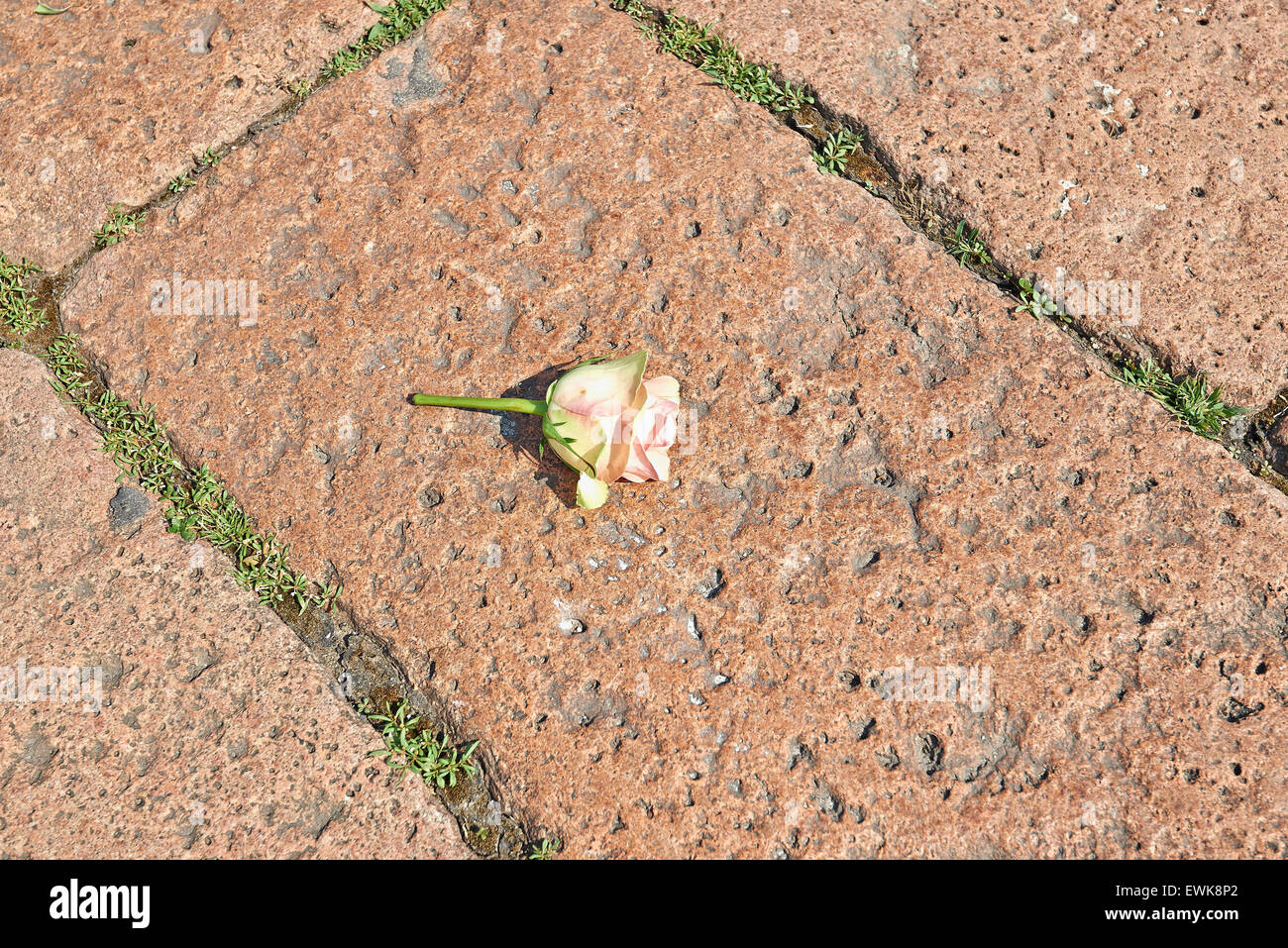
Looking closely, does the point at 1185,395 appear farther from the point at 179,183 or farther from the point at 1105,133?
the point at 179,183

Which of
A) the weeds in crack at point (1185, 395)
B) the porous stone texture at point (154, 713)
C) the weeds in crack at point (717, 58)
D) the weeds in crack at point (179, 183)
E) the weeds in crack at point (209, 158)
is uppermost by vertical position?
the weeds in crack at point (717, 58)

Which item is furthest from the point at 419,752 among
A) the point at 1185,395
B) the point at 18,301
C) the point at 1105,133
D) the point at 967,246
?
the point at 1105,133

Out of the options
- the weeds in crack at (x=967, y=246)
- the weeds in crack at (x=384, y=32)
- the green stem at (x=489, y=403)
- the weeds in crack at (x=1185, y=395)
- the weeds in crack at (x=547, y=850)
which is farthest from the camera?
the weeds in crack at (x=384, y=32)

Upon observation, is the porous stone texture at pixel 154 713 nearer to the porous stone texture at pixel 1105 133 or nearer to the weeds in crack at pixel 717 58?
the weeds in crack at pixel 717 58

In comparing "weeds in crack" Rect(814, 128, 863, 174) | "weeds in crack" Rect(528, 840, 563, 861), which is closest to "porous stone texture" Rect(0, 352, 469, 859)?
"weeds in crack" Rect(528, 840, 563, 861)

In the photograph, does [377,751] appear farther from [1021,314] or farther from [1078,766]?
[1021,314]

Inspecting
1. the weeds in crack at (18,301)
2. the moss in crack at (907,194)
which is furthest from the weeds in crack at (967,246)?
the weeds in crack at (18,301)
